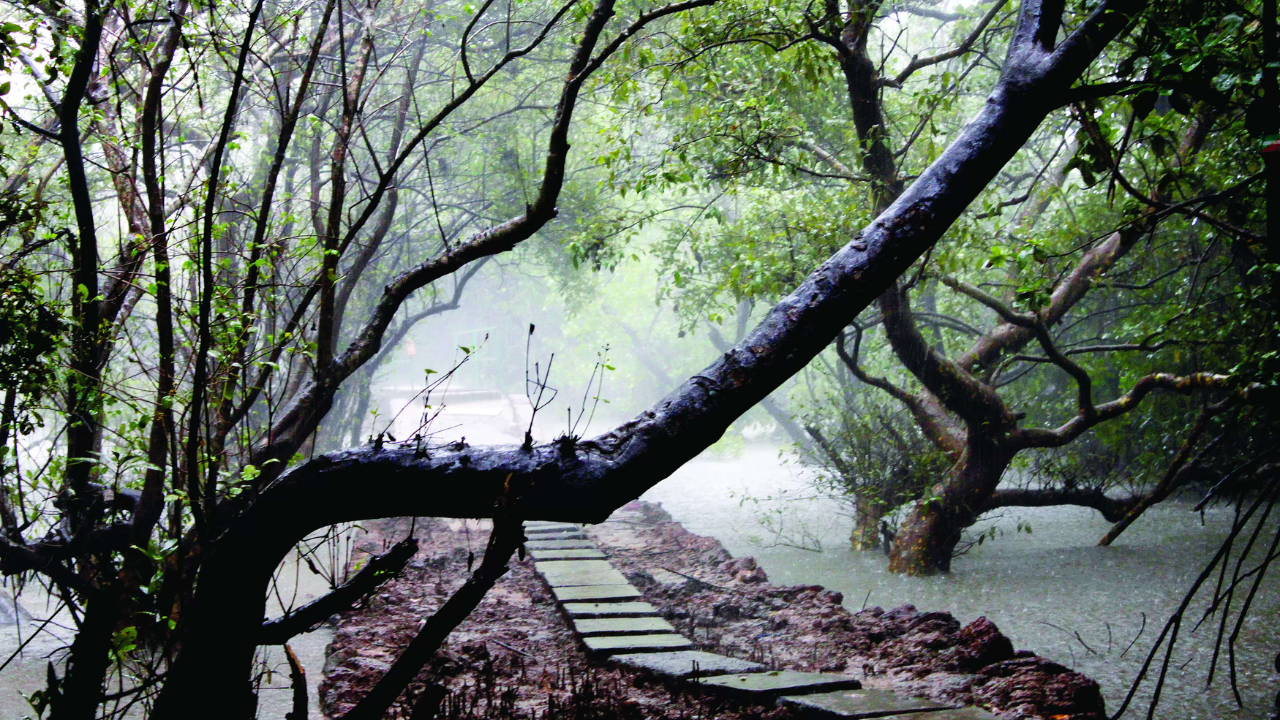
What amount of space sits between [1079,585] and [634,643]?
4019 millimetres

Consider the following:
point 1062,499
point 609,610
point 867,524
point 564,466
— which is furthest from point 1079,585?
point 564,466

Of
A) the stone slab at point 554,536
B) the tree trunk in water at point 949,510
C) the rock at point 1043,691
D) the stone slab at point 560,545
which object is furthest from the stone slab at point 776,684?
the stone slab at point 554,536

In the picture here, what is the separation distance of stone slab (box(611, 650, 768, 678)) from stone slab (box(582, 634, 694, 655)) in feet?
0.17

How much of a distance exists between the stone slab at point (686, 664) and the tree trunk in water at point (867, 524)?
476cm

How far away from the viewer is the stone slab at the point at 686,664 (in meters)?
3.70

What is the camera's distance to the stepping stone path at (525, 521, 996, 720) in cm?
324

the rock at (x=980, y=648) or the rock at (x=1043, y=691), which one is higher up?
the rock at (x=980, y=648)

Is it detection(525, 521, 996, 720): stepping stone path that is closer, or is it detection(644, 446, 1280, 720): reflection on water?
detection(525, 521, 996, 720): stepping stone path

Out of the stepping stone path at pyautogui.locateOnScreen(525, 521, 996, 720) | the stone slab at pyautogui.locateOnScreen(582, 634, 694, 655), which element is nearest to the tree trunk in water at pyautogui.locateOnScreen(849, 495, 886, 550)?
the stepping stone path at pyautogui.locateOnScreen(525, 521, 996, 720)

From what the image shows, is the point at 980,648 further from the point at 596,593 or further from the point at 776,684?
the point at 596,593

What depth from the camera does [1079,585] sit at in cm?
660

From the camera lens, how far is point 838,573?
7770mm

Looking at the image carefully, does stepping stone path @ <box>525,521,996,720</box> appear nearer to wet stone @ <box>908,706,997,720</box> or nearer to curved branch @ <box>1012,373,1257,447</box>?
wet stone @ <box>908,706,997,720</box>

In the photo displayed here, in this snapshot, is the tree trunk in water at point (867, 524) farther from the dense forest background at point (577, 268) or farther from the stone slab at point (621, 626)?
the stone slab at point (621, 626)
